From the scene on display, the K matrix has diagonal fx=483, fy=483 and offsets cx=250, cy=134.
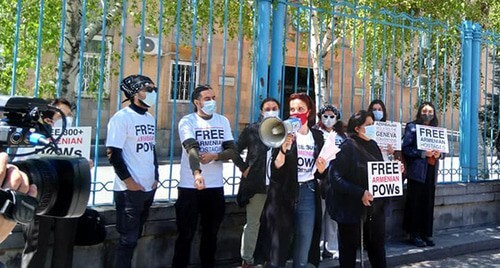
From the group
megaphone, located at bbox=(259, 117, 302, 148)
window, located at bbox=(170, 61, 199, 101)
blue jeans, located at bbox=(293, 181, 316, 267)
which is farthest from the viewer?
window, located at bbox=(170, 61, 199, 101)

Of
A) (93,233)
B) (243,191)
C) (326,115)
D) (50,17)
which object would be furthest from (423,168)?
(50,17)

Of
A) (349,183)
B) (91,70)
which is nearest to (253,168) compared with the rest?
(349,183)

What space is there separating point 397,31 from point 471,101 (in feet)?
5.31

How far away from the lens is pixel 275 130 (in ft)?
14.3

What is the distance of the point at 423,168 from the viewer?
6.23m

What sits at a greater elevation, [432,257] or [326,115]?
[326,115]

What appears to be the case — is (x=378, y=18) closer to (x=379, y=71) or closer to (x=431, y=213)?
(x=379, y=71)

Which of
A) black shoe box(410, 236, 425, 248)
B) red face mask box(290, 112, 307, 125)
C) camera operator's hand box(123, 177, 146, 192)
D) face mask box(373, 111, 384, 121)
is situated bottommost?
black shoe box(410, 236, 425, 248)

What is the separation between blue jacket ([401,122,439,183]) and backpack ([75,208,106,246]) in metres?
4.06

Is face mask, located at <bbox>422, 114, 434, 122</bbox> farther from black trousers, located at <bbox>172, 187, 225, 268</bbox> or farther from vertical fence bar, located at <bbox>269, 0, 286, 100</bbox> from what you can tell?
black trousers, located at <bbox>172, 187, 225, 268</bbox>

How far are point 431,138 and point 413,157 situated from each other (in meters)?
0.33

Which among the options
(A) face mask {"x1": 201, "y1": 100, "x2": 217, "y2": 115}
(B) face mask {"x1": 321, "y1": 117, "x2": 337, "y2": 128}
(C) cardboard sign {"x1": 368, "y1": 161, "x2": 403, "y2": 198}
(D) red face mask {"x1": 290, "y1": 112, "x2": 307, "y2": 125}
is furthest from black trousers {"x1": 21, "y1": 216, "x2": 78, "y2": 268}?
(B) face mask {"x1": 321, "y1": 117, "x2": 337, "y2": 128}

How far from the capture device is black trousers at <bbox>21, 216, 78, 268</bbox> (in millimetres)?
3732

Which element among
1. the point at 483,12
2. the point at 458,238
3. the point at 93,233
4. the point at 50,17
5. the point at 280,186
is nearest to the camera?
the point at 93,233
